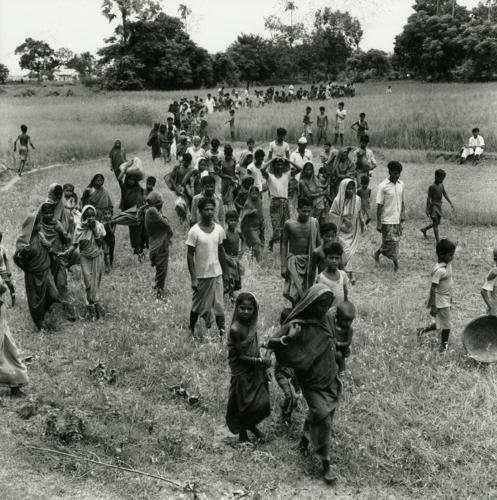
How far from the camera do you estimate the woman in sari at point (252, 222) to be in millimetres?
9688

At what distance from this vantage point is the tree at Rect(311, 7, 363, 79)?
203ft

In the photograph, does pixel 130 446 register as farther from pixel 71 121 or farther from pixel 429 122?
Result: pixel 71 121

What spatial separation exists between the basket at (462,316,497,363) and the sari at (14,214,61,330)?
4.82 m

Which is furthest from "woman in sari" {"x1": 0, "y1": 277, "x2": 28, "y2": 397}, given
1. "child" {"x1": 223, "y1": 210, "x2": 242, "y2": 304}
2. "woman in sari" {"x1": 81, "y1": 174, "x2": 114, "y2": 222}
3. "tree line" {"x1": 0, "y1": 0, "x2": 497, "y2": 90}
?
"tree line" {"x1": 0, "y1": 0, "x2": 497, "y2": 90}

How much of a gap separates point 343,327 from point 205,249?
1937 millimetres

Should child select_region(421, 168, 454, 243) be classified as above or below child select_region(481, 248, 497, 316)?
above

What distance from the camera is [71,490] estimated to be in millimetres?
4715

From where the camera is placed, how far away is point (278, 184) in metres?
10.5

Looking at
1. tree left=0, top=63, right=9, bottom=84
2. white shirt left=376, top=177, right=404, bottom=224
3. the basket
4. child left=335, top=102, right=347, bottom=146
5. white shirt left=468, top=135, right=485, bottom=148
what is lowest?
the basket

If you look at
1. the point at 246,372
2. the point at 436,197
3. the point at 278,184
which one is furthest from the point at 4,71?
the point at 246,372

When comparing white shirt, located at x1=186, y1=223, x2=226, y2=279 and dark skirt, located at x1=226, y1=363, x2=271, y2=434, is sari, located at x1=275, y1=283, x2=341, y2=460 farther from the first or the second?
white shirt, located at x1=186, y1=223, x2=226, y2=279

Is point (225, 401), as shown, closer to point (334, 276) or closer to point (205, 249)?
point (334, 276)

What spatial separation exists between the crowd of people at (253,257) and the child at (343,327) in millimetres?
10

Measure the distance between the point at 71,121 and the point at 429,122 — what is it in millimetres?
17478
